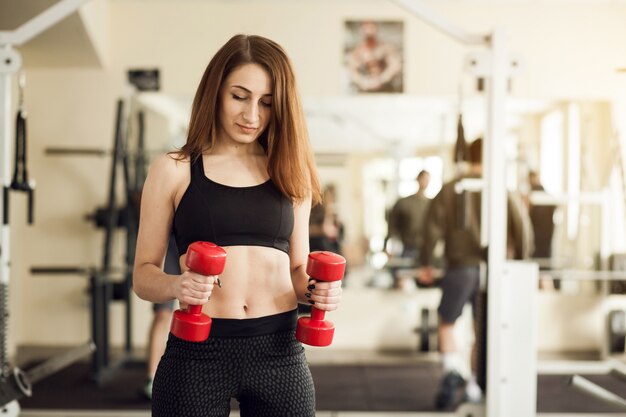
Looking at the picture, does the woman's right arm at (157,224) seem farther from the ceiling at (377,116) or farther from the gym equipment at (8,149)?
the ceiling at (377,116)

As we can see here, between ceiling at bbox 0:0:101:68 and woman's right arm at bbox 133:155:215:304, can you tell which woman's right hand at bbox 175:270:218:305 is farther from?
ceiling at bbox 0:0:101:68

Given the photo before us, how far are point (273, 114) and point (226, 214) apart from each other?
0.22 metres

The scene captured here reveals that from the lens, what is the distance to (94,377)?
12.7ft

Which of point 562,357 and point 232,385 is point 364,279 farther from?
point 232,385

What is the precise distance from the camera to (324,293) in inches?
47.7

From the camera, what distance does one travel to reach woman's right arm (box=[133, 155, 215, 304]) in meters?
1.20

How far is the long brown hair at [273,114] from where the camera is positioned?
1198 mm

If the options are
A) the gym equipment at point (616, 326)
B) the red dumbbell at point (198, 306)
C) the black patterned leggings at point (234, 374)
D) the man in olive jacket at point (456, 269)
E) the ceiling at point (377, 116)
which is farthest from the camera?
the ceiling at point (377, 116)

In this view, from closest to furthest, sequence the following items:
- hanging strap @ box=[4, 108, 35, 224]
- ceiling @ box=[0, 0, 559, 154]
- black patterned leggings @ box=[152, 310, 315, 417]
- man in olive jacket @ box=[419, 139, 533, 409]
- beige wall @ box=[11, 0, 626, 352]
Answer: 1. black patterned leggings @ box=[152, 310, 315, 417]
2. hanging strap @ box=[4, 108, 35, 224]
3. man in olive jacket @ box=[419, 139, 533, 409]
4. beige wall @ box=[11, 0, 626, 352]
5. ceiling @ box=[0, 0, 559, 154]

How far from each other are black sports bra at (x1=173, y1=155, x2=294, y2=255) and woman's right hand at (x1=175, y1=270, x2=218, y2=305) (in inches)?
4.6

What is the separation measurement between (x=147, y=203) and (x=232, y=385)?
0.38m

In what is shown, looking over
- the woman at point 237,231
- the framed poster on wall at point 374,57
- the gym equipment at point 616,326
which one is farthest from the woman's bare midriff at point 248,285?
the gym equipment at point 616,326

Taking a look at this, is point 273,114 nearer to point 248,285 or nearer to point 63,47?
point 248,285

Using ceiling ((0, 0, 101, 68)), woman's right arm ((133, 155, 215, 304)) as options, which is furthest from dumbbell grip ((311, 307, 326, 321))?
ceiling ((0, 0, 101, 68))
